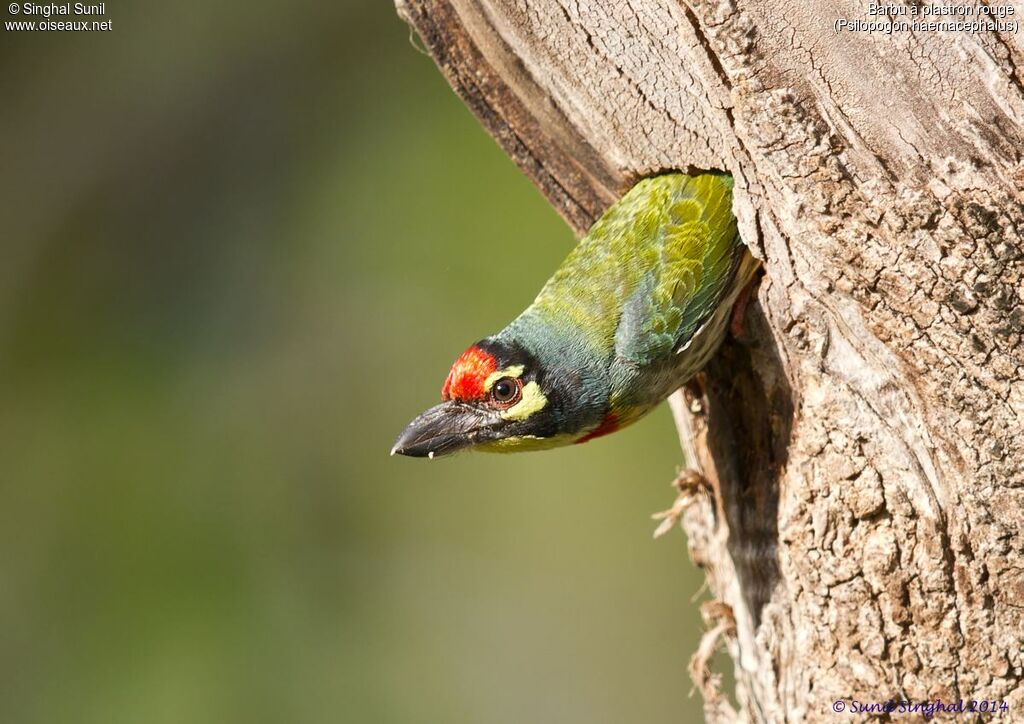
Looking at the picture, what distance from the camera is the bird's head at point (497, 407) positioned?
358 centimetres

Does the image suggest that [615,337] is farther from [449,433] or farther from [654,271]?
[449,433]

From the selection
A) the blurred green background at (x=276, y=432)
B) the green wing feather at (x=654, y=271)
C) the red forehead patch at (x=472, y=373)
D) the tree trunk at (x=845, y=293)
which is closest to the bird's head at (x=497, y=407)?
the red forehead patch at (x=472, y=373)

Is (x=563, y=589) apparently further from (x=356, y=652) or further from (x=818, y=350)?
(x=818, y=350)

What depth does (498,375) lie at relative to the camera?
11.7 ft

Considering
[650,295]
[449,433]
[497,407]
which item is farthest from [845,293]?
[449,433]

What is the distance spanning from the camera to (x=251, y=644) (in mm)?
8945

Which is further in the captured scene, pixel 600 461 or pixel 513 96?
pixel 600 461

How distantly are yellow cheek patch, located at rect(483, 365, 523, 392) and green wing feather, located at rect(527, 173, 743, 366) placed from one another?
254mm

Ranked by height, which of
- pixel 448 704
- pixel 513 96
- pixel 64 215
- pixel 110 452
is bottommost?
pixel 448 704

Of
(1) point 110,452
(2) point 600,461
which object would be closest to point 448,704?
(2) point 600,461

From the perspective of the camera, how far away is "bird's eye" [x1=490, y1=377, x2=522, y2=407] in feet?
11.7

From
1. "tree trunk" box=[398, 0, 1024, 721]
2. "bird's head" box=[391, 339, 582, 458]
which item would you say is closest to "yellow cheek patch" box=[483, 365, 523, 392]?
"bird's head" box=[391, 339, 582, 458]

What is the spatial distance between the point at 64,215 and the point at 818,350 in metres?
7.44

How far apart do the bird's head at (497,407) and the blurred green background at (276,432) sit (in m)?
4.57
